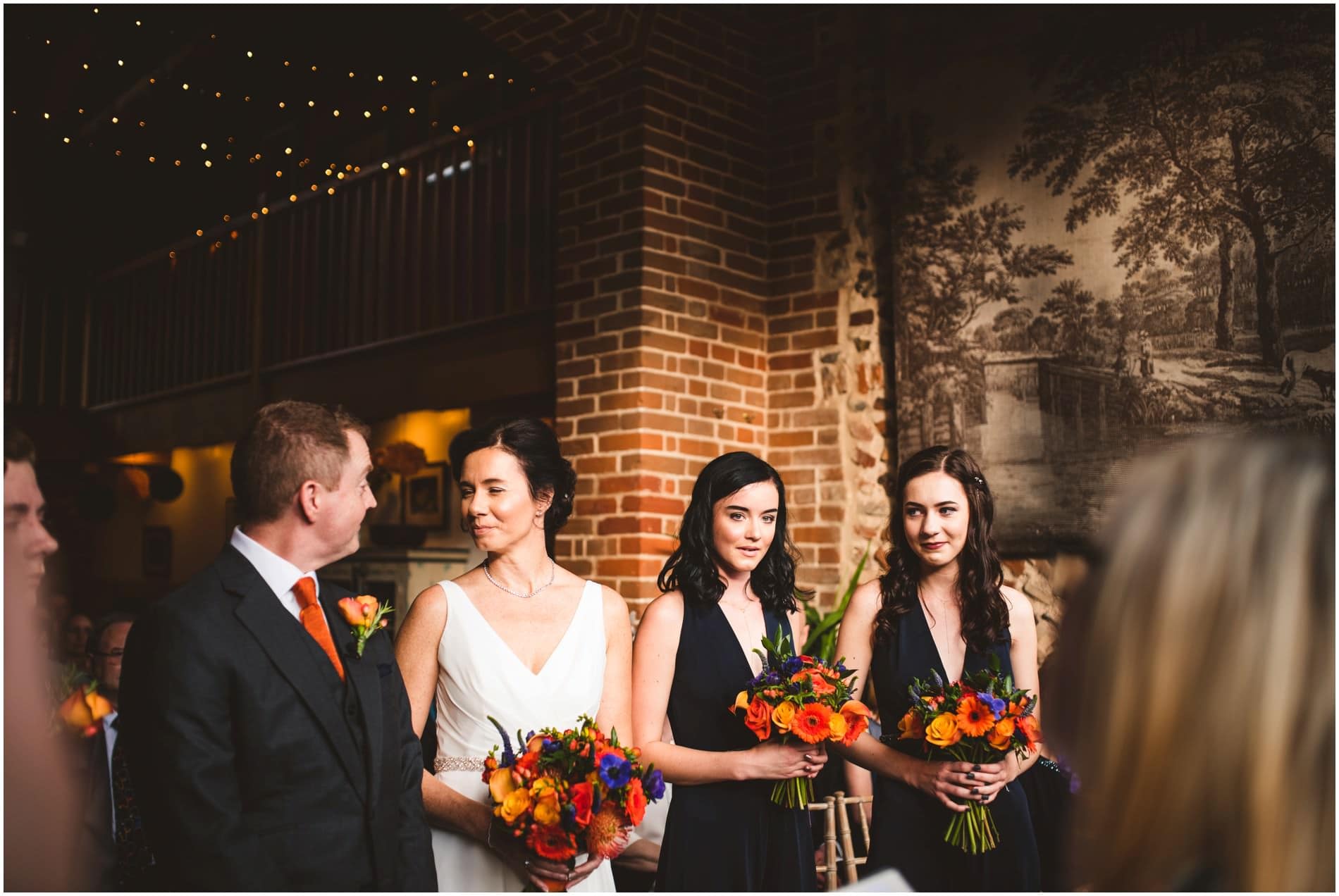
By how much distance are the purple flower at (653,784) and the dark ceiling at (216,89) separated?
402 cm

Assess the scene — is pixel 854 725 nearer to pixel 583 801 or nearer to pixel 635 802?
pixel 635 802

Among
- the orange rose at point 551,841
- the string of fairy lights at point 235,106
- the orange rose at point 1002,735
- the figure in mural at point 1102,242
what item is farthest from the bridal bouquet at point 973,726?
the string of fairy lights at point 235,106

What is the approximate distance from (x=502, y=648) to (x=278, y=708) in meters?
0.80

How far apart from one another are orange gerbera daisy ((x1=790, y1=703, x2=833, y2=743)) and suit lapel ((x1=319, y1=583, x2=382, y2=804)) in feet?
Answer: 3.17

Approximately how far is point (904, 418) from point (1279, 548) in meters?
3.70

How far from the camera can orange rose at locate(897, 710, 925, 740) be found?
102 inches

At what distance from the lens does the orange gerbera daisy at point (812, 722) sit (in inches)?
95.7

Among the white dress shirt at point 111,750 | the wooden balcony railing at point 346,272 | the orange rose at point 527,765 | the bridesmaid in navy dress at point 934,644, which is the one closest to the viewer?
the orange rose at point 527,765

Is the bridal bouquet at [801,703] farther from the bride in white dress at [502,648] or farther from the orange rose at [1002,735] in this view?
the bride in white dress at [502,648]

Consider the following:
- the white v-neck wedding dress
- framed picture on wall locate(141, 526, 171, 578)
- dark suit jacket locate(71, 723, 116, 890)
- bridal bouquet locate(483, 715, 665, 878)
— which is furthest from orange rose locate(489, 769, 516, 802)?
framed picture on wall locate(141, 526, 171, 578)

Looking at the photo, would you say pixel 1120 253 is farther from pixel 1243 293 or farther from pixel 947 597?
pixel 947 597

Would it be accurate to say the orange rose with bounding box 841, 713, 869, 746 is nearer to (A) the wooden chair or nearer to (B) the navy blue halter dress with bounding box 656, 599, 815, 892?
(B) the navy blue halter dress with bounding box 656, 599, 815, 892

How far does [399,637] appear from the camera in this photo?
273 centimetres

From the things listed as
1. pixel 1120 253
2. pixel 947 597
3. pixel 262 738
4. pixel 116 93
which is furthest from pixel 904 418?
pixel 116 93
